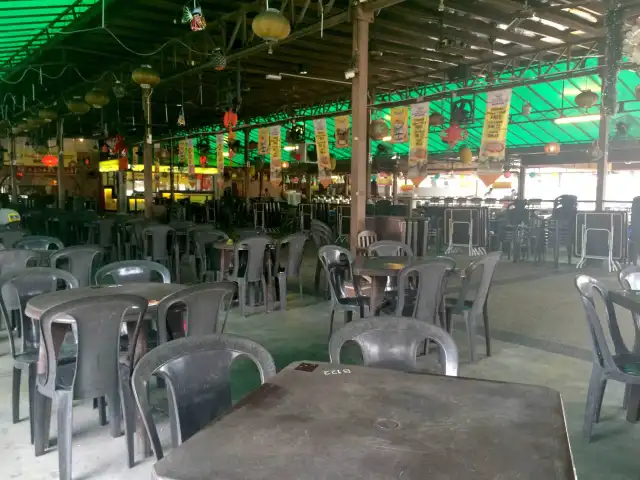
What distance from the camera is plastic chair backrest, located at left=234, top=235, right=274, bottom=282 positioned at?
21.0ft

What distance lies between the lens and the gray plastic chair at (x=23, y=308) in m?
3.39

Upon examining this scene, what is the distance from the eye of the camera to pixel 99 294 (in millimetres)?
3623

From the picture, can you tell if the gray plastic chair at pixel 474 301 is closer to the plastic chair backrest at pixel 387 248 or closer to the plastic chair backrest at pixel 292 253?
the plastic chair backrest at pixel 387 248

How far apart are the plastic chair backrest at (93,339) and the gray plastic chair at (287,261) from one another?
3909 millimetres

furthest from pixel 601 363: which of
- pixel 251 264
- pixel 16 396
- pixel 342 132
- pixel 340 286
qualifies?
pixel 342 132

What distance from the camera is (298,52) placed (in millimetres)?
10711

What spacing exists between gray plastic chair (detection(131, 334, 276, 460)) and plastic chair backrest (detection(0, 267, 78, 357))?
1824 mm

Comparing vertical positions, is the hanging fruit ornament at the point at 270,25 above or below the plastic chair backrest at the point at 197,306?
above

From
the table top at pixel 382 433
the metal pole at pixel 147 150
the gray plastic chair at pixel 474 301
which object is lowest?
the gray plastic chair at pixel 474 301

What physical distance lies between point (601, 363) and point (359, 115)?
4.75 metres

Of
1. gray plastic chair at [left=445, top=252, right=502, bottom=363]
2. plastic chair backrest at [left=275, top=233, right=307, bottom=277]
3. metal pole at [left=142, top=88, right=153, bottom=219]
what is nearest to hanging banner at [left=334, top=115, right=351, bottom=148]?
metal pole at [left=142, top=88, right=153, bottom=219]

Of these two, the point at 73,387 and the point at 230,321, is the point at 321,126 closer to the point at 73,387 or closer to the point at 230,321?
the point at 230,321

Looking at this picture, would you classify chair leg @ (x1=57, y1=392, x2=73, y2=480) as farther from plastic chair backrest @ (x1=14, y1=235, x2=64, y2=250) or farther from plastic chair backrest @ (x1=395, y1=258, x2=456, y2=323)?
plastic chair backrest @ (x1=14, y1=235, x2=64, y2=250)

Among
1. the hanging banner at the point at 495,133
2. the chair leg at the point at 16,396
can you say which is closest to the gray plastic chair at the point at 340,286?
the chair leg at the point at 16,396
